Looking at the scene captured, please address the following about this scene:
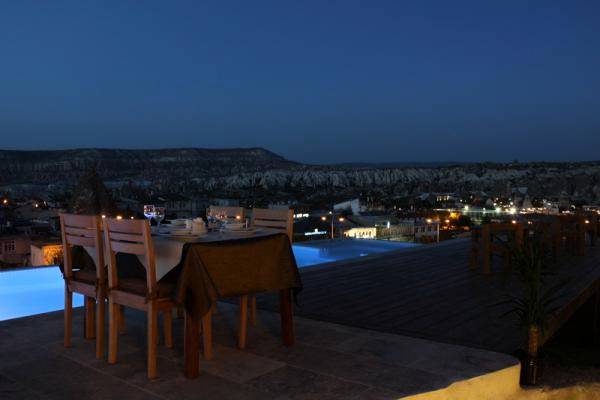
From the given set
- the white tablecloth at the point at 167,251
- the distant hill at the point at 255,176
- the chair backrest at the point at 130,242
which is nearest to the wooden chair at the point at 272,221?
the white tablecloth at the point at 167,251

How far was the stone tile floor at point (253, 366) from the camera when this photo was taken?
2.58m

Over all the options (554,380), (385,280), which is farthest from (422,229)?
(554,380)

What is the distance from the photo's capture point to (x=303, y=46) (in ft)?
104

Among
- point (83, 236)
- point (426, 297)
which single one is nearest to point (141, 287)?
point (83, 236)

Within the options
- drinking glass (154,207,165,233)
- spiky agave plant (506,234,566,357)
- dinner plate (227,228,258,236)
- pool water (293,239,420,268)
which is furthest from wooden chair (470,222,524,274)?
drinking glass (154,207,165,233)

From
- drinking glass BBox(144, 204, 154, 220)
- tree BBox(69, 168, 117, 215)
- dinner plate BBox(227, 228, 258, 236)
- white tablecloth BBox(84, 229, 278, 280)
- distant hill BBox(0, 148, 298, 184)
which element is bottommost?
tree BBox(69, 168, 117, 215)

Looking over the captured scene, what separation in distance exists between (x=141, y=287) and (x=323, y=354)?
1.14 meters

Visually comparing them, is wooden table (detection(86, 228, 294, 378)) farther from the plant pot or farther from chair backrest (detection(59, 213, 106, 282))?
the plant pot

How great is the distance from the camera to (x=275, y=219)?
3975 mm

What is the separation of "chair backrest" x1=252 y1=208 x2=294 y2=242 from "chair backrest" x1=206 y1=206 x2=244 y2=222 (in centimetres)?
34

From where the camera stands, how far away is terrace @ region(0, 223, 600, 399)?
263 centimetres

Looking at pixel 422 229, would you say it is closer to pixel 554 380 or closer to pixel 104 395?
pixel 554 380

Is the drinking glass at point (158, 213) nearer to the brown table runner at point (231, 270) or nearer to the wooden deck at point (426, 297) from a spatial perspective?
the brown table runner at point (231, 270)

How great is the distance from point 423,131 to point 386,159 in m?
7.97
